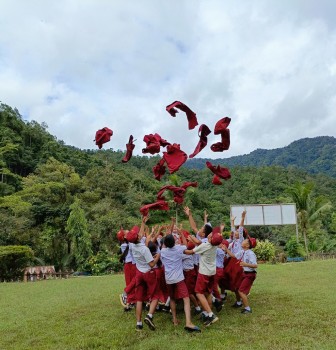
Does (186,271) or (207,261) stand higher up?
(207,261)

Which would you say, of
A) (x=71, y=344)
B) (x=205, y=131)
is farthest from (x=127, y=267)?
(x=205, y=131)

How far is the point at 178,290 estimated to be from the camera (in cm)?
634

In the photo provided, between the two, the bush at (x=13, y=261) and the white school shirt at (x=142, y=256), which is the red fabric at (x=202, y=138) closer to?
the white school shirt at (x=142, y=256)

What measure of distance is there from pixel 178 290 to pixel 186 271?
2.09 feet

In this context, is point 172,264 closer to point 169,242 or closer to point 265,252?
point 169,242

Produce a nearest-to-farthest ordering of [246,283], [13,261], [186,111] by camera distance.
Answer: [186,111]
[246,283]
[13,261]

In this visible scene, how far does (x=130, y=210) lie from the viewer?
117 ft

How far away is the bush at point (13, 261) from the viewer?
19.7 m

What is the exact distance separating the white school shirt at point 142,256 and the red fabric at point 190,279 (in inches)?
33.0

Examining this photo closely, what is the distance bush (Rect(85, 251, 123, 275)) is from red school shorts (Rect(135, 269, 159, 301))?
17168 mm

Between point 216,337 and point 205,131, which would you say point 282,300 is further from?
point 205,131

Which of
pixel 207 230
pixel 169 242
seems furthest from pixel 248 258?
Answer: pixel 169 242

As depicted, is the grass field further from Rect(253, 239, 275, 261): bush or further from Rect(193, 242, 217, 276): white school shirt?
Rect(253, 239, 275, 261): bush

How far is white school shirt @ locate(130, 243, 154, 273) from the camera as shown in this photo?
20.6ft
